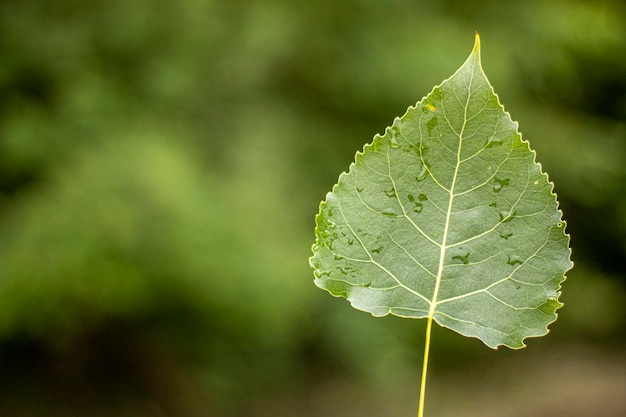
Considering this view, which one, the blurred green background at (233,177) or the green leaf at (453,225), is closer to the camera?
the green leaf at (453,225)

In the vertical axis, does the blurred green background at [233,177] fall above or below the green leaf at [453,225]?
above

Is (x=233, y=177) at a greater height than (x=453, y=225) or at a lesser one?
greater

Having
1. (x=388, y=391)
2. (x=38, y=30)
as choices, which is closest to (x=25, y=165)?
(x=38, y=30)

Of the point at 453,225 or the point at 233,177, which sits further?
the point at 233,177

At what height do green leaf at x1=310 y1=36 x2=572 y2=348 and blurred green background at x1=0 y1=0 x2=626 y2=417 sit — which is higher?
blurred green background at x1=0 y1=0 x2=626 y2=417
